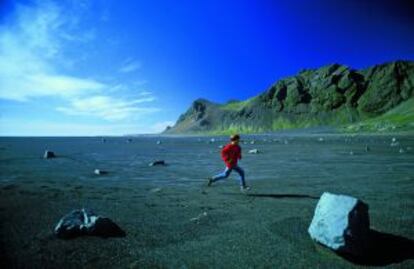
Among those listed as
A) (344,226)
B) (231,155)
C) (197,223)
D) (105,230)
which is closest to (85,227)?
(105,230)

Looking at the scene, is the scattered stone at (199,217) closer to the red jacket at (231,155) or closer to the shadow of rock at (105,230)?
the shadow of rock at (105,230)

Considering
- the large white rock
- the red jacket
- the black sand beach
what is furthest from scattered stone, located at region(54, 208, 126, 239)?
the red jacket

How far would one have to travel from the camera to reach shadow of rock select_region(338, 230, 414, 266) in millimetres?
5957

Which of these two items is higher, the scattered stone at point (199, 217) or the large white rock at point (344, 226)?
the large white rock at point (344, 226)

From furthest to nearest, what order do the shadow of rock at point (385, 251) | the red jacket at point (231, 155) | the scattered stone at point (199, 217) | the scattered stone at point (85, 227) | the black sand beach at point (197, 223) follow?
the red jacket at point (231, 155)
the scattered stone at point (199, 217)
the scattered stone at point (85, 227)
the black sand beach at point (197, 223)
the shadow of rock at point (385, 251)

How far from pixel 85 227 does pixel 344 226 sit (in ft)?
17.2

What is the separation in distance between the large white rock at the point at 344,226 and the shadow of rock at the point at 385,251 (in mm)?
148

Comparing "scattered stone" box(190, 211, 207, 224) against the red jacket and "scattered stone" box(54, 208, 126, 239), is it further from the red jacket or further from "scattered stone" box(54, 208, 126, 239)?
the red jacket

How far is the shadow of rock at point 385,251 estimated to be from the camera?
19.5 ft

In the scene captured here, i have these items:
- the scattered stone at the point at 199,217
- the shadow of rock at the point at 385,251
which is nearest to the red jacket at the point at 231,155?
the scattered stone at the point at 199,217

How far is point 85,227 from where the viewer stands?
7.40 meters

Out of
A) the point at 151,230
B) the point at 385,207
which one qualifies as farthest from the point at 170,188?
the point at 385,207

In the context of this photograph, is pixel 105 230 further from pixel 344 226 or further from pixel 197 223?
pixel 344 226

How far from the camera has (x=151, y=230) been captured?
799 cm
